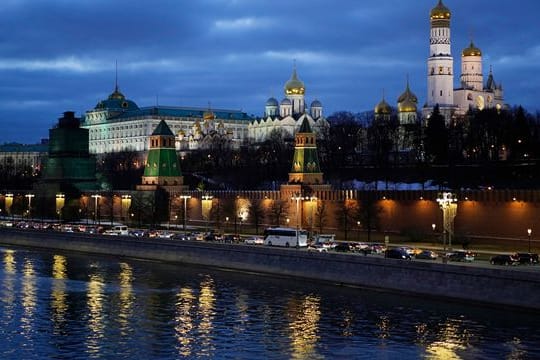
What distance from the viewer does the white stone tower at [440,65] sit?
97.6m

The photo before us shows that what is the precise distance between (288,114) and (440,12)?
123 feet

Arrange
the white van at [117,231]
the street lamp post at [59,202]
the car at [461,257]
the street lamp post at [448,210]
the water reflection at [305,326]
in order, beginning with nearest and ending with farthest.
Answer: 1. the water reflection at [305,326]
2. the car at [461,257]
3. the street lamp post at [448,210]
4. the white van at [117,231]
5. the street lamp post at [59,202]

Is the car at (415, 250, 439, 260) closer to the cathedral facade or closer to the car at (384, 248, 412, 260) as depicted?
the car at (384, 248, 412, 260)

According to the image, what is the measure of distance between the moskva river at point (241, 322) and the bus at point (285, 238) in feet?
19.7

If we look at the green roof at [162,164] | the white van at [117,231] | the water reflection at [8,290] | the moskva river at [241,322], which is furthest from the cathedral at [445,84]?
the moskva river at [241,322]

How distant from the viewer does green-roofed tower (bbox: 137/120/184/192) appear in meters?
70.2

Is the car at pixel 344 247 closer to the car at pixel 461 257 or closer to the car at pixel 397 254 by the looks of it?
the car at pixel 397 254

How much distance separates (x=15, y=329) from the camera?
92.7ft

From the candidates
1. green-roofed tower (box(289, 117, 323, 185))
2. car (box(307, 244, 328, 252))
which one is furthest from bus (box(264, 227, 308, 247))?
green-roofed tower (box(289, 117, 323, 185))

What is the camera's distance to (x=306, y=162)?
203ft

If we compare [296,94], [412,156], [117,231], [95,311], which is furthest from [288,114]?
[95,311]

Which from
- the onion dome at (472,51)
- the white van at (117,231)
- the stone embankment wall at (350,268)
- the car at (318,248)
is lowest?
the stone embankment wall at (350,268)

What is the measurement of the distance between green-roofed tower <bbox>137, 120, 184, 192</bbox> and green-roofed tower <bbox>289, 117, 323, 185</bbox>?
11.3 meters

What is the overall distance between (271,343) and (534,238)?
66.0 ft
